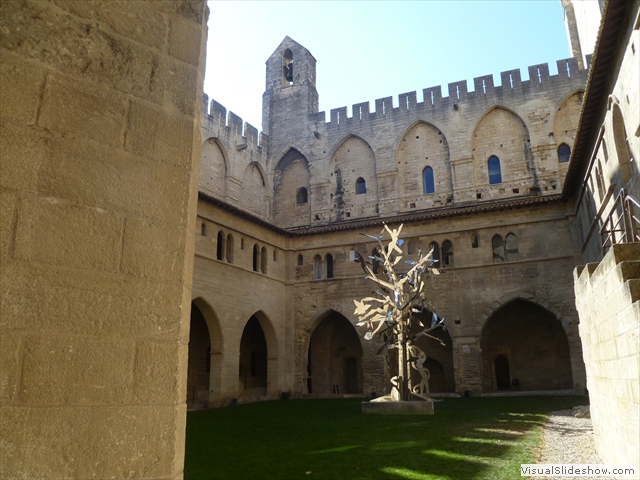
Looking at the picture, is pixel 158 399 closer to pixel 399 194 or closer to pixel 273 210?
pixel 399 194

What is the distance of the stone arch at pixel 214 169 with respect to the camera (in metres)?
22.9

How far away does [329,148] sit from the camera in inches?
1061

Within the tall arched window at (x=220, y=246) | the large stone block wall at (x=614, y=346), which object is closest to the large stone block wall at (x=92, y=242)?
the large stone block wall at (x=614, y=346)

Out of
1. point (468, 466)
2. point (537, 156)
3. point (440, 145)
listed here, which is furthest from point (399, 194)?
point (468, 466)

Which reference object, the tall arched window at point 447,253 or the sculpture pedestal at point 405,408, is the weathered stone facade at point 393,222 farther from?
the sculpture pedestal at point 405,408

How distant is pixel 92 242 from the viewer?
6.97ft

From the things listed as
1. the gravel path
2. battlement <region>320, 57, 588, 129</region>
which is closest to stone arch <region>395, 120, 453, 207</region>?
battlement <region>320, 57, 588, 129</region>

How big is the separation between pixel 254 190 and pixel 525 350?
575 inches

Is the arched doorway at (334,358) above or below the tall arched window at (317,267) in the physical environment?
below

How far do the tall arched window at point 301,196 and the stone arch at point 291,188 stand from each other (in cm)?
7

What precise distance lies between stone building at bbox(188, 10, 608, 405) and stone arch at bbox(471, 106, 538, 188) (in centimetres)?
6

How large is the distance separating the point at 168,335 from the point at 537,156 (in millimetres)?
23594

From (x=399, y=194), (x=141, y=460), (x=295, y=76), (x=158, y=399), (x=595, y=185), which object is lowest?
(x=141, y=460)

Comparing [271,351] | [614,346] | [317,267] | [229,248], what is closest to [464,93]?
[317,267]
